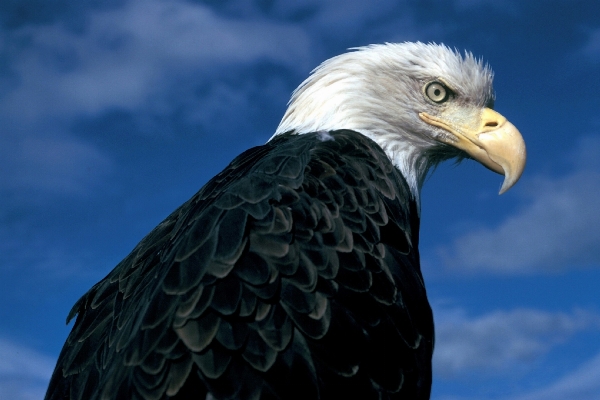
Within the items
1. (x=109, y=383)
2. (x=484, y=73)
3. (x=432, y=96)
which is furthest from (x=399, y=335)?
(x=484, y=73)

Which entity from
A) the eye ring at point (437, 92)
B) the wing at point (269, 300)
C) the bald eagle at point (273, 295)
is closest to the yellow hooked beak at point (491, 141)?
the eye ring at point (437, 92)

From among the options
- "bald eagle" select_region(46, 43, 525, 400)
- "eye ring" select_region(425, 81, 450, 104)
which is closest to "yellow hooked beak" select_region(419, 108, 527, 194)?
"eye ring" select_region(425, 81, 450, 104)

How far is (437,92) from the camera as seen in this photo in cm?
548

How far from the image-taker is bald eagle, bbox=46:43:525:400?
3.37 metres

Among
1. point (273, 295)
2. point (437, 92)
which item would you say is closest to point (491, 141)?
point (437, 92)

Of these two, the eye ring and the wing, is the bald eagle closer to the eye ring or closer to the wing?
the wing

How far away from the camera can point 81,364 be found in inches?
156

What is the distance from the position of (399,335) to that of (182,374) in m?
1.20

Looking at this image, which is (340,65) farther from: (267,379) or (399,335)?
(267,379)

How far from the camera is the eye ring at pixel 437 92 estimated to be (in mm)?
5449

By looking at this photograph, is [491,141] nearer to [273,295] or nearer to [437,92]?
[437,92]

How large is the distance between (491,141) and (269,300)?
258 cm

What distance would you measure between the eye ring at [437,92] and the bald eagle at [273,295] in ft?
2.21

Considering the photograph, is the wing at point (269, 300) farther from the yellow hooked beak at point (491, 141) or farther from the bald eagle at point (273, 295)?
the yellow hooked beak at point (491, 141)
